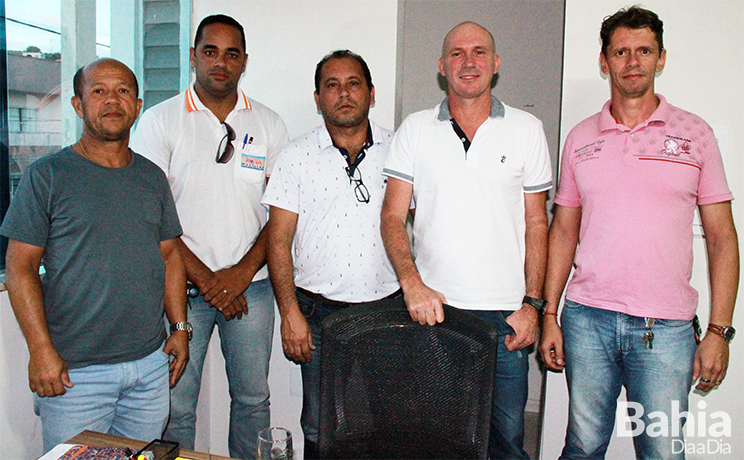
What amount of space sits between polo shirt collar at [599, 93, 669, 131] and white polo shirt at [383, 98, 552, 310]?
244mm

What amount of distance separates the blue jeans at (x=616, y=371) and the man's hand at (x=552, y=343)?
1.9 inches

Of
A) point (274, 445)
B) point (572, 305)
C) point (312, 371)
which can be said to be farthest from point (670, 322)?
point (274, 445)

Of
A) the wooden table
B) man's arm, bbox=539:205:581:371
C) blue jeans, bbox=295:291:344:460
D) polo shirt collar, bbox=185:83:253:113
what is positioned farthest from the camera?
polo shirt collar, bbox=185:83:253:113

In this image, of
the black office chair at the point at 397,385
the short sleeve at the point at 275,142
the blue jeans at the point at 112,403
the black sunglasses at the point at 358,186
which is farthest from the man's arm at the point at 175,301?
the black office chair at the point at 397,385

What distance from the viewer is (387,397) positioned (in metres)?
1.68

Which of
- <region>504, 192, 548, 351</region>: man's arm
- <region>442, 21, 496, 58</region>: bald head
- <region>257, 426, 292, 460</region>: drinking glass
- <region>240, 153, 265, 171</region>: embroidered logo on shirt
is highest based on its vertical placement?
<region>442, 21, 496, 58</region>: bald head

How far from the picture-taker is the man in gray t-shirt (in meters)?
1.89

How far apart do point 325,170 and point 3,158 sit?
125 cm

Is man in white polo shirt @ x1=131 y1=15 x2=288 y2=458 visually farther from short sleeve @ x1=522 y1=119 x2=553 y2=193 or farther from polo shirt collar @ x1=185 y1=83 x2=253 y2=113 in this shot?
short sleeve @ x1=522 y1=119 x2=553 y2=193

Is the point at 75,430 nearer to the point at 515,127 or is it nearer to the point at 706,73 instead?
the point at 515,127

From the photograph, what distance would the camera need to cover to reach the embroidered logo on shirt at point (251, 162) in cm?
265

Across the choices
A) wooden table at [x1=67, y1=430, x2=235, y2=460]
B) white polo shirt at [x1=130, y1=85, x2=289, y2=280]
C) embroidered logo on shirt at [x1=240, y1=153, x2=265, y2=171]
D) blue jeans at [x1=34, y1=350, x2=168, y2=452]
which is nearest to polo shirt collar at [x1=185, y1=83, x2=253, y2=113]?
white polo shirt at [x1=130, y1=85, x2=289, y2=280]

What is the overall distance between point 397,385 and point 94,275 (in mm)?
1110

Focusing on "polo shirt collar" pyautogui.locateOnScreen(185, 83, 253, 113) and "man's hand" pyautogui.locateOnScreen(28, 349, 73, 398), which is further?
"polo shirt collar" pyautogui.locateOnScreen(185, 83, 253, 113)
